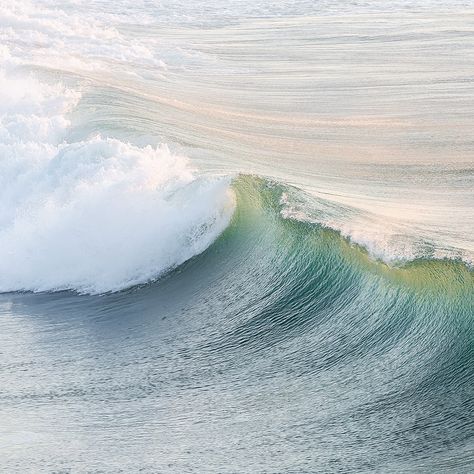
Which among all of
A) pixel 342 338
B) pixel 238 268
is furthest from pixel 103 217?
pixel 342 338

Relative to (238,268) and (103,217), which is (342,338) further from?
(103,217)

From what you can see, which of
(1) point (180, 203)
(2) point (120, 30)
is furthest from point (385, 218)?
(2) point (120, 30)

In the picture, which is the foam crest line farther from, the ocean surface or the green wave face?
the green wave face

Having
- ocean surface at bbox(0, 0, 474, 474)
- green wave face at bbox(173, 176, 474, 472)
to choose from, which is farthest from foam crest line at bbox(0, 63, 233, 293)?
green wave face at bbox(173, 176, 474, 472)

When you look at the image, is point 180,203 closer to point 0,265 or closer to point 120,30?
point 0,265

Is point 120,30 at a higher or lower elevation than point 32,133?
higher

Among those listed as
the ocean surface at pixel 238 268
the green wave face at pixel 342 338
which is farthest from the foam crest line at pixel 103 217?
the green wave face at pixel 342 338

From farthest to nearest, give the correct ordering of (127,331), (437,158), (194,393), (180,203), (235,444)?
(437,158) < (180,203) < (127,331) < (194,393) < (235,444)
